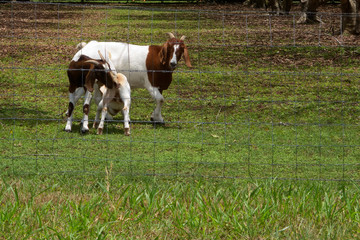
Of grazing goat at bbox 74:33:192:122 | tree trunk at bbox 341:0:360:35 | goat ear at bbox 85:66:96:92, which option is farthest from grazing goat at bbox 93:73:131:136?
tree trunk at bbox 341:0:360:35

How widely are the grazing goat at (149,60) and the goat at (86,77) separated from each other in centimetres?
45

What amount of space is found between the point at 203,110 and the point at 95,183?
16.1 ft

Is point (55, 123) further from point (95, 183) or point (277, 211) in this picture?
point (277, 211)

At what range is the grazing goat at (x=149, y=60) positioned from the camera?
30.5ft

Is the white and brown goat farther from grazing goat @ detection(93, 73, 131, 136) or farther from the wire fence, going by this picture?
the wire fence

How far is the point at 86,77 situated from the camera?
8312mm

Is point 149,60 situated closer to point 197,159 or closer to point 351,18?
A: point 197,159

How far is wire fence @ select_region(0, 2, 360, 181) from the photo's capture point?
7.03 metres

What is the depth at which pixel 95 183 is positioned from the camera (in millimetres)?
5816

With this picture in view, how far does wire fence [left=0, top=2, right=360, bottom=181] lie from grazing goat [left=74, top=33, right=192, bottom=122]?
0.46 metres

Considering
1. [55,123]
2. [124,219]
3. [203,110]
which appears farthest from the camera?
[203,110]

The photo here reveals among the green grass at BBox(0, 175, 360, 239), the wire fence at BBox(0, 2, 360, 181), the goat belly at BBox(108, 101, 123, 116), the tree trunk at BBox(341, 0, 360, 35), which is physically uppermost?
the tree trunk at BBox(341, 0, 360, 35)

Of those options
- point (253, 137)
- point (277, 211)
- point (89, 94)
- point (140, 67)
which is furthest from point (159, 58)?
point (277, 211)

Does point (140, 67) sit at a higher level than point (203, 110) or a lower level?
higher
